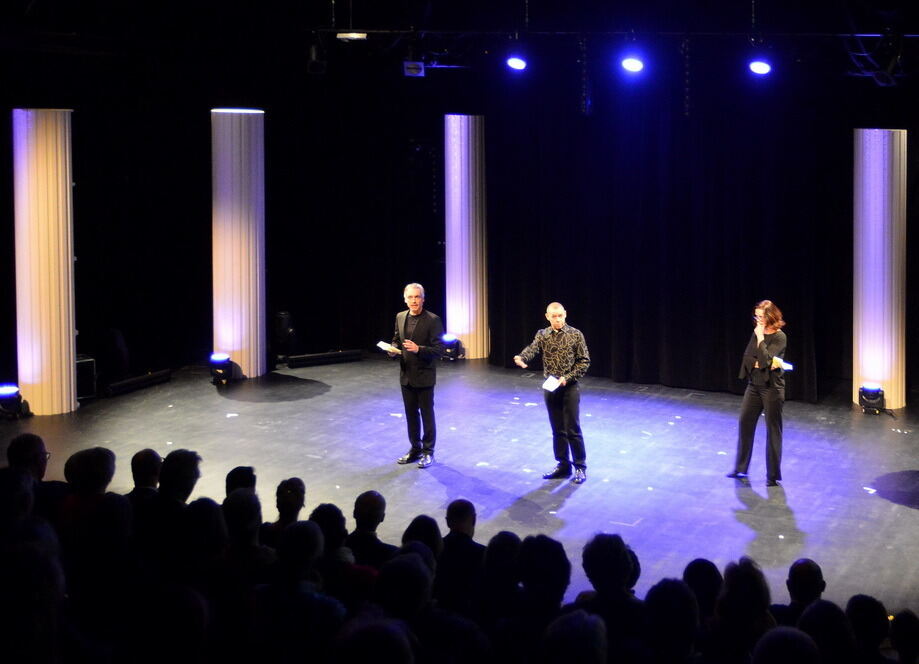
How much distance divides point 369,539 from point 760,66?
686 centimetres

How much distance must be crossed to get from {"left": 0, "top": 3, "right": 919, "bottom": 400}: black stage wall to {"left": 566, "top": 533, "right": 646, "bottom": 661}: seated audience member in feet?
21.5

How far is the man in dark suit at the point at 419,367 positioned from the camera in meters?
9.23

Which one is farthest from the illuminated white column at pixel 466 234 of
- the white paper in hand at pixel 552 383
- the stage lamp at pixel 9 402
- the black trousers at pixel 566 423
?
the white paper in hand at pixel 552 383

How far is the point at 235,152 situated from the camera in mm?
13469

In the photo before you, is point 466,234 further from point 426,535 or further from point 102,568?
point 102,568

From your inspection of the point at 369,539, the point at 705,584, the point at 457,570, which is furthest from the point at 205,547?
the point at 705,584

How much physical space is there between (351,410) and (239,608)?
801 cm

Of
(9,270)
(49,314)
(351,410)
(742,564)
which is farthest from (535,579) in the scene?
(9,270)

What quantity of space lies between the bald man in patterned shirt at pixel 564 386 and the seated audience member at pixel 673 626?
518cm

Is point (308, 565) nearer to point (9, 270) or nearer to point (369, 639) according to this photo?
point (369, 639)

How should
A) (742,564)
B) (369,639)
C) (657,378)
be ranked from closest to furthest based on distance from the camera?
(369,639) < (742,564) < (657,378)

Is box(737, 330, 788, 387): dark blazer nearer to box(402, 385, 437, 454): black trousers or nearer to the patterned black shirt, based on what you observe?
the patterned black shirt

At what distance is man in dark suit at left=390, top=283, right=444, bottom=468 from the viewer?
9234mm

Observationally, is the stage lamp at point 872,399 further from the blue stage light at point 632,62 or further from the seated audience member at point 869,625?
the seated audience member at point 869,625
